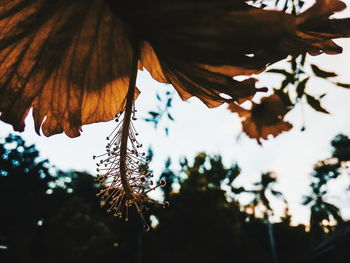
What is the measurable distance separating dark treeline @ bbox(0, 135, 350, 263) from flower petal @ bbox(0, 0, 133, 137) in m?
11.2

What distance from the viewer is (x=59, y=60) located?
84cm

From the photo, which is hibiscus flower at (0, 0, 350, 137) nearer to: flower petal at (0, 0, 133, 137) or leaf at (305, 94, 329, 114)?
flower petal at (0, 0, 133, 137)

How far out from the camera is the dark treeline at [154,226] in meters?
13.9

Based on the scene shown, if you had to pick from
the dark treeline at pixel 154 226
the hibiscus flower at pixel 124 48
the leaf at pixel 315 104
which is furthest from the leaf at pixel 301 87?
the dark treeline at pixel 154 226

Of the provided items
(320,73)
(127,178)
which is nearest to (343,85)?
(320,73)

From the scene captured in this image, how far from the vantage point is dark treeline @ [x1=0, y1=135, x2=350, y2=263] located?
1392 cm

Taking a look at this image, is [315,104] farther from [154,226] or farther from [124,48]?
[154,226]

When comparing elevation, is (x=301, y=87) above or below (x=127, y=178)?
above

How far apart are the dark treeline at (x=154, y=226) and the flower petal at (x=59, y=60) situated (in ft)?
36.7

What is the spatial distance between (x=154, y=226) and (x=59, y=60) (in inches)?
805

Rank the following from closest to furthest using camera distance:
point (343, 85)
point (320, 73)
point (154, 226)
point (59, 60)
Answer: point (59, 60) < point (343, 85) < point (320, 73) < point (154, 226)

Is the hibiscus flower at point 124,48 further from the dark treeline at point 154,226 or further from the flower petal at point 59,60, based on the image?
the dark treeline at point 154,226

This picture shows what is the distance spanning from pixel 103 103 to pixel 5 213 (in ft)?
70.1

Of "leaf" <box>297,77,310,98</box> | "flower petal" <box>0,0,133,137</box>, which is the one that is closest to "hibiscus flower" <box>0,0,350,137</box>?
"flower petal" <box>0,0,133,137</box>
